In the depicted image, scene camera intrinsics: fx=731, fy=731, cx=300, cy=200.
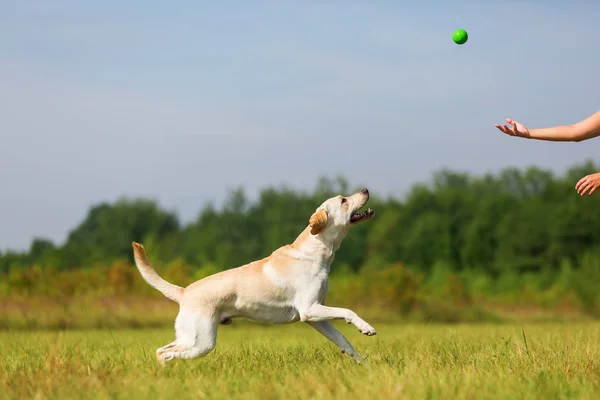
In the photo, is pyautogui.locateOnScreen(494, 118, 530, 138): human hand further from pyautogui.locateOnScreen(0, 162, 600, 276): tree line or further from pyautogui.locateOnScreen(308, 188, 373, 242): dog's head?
pyautogui.locateOnScreen(0, 162, 600, 276): tree line

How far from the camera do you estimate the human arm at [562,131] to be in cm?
570

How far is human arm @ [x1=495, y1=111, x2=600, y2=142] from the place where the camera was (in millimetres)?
5695

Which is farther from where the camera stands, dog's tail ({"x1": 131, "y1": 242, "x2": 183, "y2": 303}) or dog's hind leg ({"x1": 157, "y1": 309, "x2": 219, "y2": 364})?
dog's tail ({"x1": 131, "y1": 242, "x2": 183, "y2": 303})

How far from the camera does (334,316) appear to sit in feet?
23.0

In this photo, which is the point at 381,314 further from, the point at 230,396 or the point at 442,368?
the point at 230,396

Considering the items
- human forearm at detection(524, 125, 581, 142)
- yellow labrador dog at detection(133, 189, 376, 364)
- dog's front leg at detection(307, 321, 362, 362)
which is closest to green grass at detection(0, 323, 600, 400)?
dog's front leg at detection(307, 321, 362, 362)

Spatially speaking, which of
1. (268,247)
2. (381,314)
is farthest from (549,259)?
(381,314)

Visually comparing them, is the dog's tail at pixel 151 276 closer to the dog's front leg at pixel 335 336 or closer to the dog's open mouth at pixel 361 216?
the dog's front leg at pixel 335 336

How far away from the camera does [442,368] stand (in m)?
6.35

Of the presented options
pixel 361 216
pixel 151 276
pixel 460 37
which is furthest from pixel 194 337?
pixel 460 37

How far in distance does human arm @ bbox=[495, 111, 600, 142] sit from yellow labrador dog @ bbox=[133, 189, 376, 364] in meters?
2.00

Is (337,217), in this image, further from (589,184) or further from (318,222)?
(589,184)

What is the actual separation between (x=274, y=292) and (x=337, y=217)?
3.37 feet

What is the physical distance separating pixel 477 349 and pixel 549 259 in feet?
114
